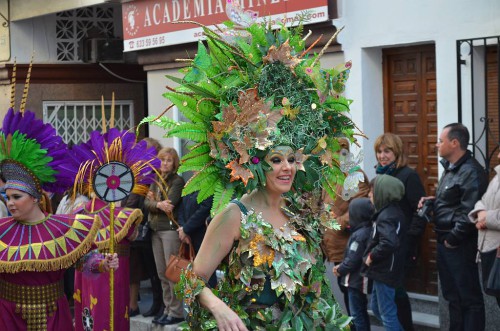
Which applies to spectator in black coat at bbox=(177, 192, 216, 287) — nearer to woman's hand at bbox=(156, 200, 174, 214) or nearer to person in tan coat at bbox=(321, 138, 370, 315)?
woman's hand at bbox=(156, 200, 174, 214)

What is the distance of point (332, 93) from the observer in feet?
18.4

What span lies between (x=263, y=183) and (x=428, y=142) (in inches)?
206

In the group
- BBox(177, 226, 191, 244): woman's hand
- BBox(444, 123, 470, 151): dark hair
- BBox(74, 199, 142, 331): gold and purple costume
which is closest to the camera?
BBox(444, 123, 470, 151): dark hair

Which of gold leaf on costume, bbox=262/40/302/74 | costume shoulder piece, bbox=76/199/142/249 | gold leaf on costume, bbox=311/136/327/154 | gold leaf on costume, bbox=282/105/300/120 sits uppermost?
gold leaf on costume, bbox=262/40/302/74

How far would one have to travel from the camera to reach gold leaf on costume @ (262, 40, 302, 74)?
210 inches

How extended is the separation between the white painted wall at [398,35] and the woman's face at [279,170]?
14.3 ft

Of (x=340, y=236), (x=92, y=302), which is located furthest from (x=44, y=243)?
(x=340, y=236)

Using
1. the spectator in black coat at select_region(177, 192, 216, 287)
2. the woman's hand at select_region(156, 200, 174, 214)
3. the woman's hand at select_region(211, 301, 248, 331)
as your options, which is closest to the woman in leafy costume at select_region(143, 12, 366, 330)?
the woman's hand at select_region(211, 301, 248, 331)

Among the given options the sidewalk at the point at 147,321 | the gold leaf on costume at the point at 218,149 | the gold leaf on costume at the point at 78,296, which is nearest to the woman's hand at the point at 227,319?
the gold leaf on costume at the point at 218,149

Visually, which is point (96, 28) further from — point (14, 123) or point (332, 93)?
point (332, 93)

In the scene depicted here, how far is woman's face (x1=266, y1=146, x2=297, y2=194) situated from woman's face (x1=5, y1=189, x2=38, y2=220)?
2341mm

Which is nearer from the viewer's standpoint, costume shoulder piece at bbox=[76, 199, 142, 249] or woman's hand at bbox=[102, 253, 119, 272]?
woman's hand at bbox=[102, 253, 119, 272]

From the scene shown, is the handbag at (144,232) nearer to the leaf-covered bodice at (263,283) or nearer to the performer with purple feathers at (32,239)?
the performer with purple feathers at (32,239)

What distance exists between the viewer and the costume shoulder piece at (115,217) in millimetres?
8448
